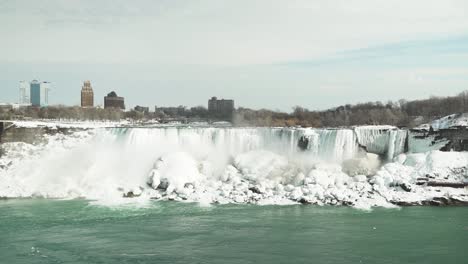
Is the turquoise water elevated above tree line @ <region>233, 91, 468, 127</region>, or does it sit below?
below

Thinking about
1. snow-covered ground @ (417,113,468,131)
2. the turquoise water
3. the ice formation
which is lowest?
the turquoise water

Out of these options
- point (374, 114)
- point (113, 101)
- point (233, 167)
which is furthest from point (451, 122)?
point (113, 101)

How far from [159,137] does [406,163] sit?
15927 millimetres

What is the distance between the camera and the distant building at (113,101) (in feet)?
468

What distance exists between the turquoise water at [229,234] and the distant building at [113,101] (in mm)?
122490

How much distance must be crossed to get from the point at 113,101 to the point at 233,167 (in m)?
120

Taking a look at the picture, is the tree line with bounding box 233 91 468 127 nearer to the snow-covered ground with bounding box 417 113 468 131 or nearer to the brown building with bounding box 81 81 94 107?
the snow-covered ground with bounding box 417 113 468 131

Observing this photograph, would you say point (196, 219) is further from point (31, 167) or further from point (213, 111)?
point (213, 111)

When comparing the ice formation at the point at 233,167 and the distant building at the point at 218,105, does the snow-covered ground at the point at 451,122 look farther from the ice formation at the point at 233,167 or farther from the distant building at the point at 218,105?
the distant building at the point at 218,105

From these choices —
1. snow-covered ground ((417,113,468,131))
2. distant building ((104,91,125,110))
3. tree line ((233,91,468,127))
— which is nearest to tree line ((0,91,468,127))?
tree line ((233,91,468,127))

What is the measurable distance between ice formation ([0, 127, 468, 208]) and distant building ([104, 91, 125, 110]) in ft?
365

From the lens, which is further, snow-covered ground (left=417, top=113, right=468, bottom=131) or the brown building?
the brown building

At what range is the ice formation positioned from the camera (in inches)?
985


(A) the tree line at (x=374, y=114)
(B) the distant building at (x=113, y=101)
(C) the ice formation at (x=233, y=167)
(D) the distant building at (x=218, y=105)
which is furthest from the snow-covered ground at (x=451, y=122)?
(B) the distant building at (x=113, y=101)
